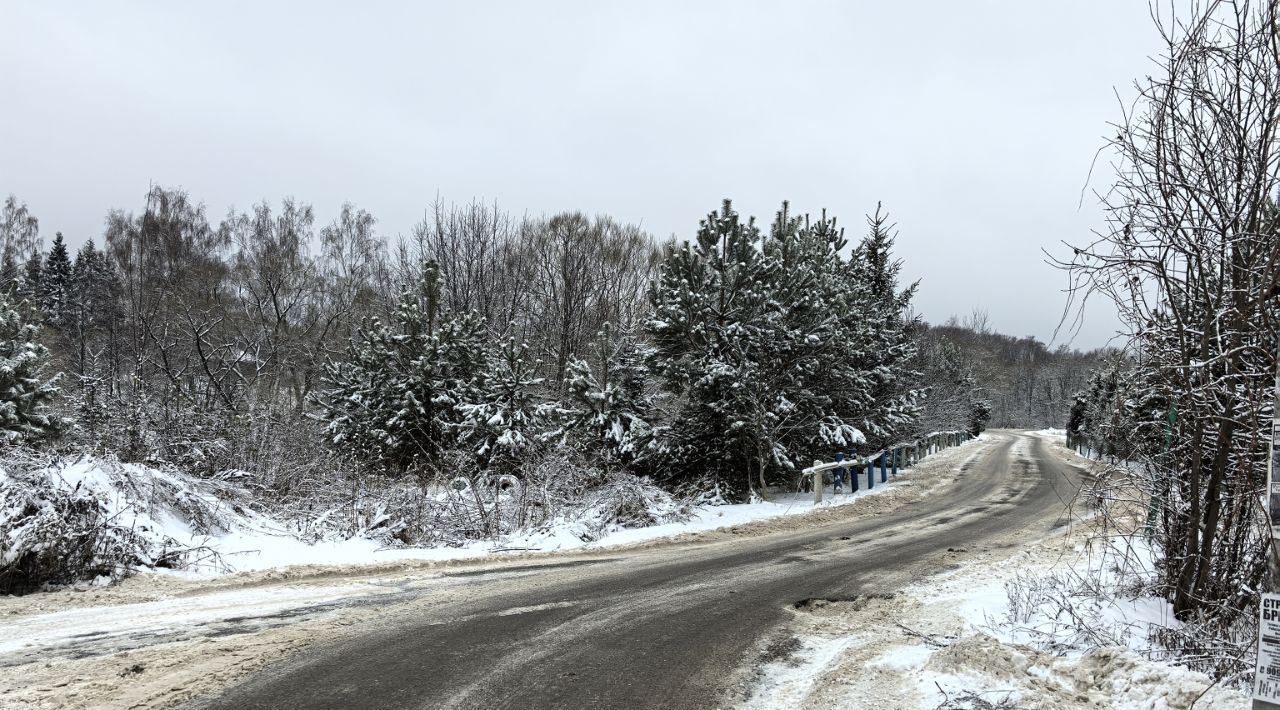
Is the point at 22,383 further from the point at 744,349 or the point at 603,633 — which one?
the point at 603,633

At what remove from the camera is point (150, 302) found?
3509 centimetres

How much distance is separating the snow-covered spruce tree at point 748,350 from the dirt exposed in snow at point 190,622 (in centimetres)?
708

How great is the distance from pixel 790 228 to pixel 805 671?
14809 millimetres

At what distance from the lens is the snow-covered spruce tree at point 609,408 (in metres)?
17.5

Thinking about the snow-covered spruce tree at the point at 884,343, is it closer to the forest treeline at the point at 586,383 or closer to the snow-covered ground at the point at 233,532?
the forest treeline at the point at 586,383

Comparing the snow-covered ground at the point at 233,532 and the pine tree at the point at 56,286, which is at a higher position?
the pine tree at the point at 56,286

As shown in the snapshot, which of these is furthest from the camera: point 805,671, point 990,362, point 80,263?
point 990,362

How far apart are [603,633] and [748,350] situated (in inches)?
446

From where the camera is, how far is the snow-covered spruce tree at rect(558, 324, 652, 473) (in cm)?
1750

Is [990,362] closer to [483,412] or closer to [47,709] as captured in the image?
[483,412]

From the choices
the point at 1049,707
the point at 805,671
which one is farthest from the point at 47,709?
the point at 1049,707

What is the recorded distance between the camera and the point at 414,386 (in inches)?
817

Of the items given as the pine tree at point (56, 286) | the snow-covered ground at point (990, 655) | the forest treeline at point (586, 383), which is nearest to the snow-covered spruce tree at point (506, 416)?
the forest treeline at point (586, 383)

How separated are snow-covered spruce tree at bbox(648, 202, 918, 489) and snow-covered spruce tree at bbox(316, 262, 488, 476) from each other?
6656mm
